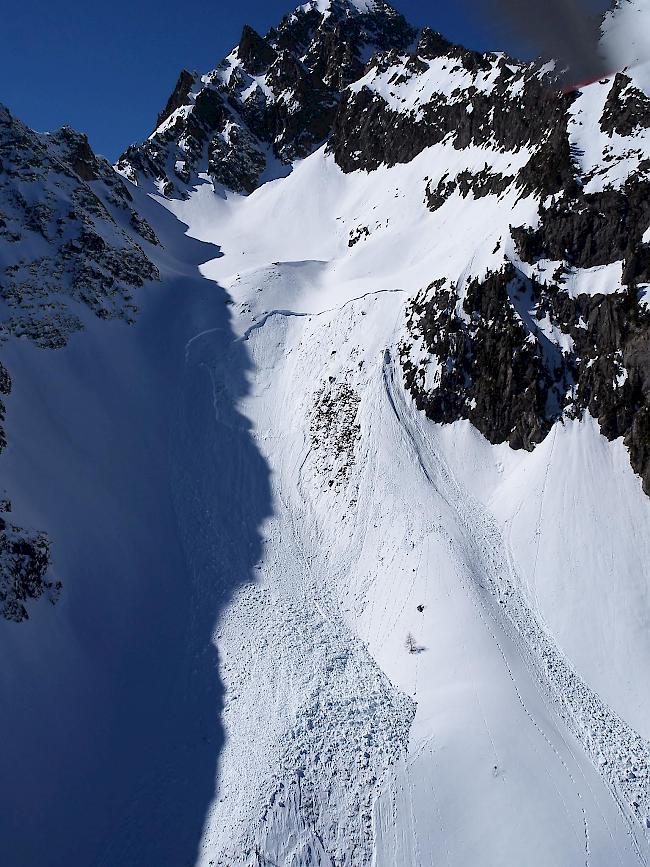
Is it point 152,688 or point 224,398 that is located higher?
point 224,398

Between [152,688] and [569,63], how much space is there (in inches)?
971

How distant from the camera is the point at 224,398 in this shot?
38.2 metres

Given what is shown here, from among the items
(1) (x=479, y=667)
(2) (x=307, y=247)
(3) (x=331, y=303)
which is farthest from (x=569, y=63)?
(2) (x=307, y=247)

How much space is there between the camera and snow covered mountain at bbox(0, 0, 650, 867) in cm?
1759

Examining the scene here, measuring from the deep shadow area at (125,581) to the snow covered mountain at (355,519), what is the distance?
0.46 feet

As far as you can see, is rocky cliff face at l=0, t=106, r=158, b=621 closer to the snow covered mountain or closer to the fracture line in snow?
the snow covered mountain

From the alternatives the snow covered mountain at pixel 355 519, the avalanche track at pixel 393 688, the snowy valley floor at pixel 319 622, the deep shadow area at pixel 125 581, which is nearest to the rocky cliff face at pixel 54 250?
the snow covered mountain at pixel 355 519

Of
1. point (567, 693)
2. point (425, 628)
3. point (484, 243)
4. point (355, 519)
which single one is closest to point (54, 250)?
point (484, 243)

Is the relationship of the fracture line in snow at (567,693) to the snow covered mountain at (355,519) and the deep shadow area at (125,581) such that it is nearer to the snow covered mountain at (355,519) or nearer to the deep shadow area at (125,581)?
the snow covered mountain at (355,519)

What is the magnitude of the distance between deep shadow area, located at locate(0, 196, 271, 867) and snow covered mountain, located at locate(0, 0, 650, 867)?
0.46 ft

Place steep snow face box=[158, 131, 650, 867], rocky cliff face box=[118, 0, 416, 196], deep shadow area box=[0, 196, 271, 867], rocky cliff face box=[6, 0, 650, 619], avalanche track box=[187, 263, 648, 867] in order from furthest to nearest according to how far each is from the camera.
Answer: rocky cliff face box=[118, 0, 416, 196] < rocky cliff face box=[6, 0, 650, 619] < deep shadow area box=[0, 196, 271, 867] < steep snow face box=[158, 131, 650, 867] < avalanche track box=[187, 263, 648, 867]

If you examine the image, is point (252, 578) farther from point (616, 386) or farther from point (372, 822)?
point (616, 386)

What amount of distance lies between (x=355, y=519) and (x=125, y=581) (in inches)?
480

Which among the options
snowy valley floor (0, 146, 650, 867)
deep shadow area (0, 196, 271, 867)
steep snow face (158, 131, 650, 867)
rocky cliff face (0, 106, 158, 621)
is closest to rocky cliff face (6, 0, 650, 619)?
rocky cliff face (0, 106, 158, 621)
